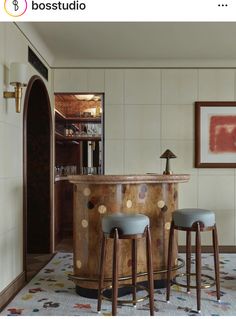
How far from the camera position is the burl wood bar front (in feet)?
11.1

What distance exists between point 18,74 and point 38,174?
2.05m

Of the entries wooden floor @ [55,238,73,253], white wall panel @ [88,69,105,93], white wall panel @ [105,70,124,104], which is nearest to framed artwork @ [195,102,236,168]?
white wall panel @ [105,70,124,104]

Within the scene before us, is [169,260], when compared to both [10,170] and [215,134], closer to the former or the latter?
[10,170]

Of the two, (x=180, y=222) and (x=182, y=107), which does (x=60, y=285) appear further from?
(x=182, y=107)

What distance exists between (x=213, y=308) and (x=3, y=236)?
6.39 feet

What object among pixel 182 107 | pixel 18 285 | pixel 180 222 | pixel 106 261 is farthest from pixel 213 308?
pixel 182 107

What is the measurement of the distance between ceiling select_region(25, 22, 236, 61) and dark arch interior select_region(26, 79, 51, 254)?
985 mm

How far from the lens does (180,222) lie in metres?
3.26

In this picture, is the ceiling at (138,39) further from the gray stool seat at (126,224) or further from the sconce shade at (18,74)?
the gray stool seat at (126,224)

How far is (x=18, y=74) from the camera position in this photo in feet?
10.9

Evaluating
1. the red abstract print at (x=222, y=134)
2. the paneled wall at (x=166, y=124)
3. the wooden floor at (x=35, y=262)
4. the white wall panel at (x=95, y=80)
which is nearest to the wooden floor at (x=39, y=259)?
the wooden floor at (x=35, y=262)

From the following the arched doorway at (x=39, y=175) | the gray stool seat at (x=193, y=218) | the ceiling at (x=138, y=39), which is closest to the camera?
the gray stool seat at (x=193, y=218)

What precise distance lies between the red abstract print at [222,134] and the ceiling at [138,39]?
0.87 meters

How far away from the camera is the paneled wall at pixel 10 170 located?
3.32 m
